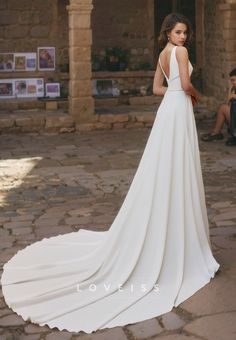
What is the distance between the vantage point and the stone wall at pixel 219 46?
1380 centimetres

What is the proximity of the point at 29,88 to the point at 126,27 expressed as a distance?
113 inches

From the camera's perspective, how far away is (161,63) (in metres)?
4.88

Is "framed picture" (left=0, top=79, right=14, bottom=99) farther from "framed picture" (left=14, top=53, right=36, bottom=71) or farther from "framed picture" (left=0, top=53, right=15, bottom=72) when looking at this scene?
"framed picture" (left=14, top=53, right=36, bottom=71)

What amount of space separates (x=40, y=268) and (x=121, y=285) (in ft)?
2.44

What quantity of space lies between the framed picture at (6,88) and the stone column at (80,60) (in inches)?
80.2

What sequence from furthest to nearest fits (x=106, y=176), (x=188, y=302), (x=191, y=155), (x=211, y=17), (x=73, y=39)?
(x=211, y=17)
(x=73, y=39)
(x=106, y=176)
(x=191, y=155)
(x=188, y=302)

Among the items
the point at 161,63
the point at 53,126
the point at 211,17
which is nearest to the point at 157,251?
the point at 161,63

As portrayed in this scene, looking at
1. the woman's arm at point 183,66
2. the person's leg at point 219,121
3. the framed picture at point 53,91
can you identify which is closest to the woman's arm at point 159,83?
the woman's arm at point 183,66

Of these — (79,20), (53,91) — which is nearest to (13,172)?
(79,20)

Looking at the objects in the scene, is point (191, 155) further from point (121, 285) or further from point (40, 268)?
point (40, 268)

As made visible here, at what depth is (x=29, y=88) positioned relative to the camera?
15070 millimetres

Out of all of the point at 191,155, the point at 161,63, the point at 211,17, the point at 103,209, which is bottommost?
the point at 103,209

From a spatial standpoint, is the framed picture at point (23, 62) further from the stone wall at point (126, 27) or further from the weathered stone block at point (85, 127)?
the weathered stone block at point (85, 127)

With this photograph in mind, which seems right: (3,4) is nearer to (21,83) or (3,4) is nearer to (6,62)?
(6,62)
